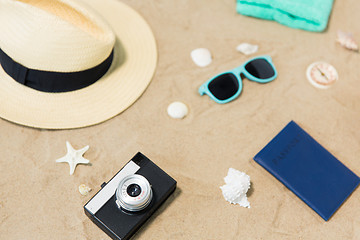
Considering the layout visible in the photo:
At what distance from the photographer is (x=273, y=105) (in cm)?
189

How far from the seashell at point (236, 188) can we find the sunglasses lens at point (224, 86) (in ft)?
1.30

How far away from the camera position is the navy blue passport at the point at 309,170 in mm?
1672

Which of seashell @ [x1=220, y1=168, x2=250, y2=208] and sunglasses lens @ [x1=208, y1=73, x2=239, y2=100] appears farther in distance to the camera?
sunglasses lens @ [x1=208, y1=73, x2=239, y2=100]

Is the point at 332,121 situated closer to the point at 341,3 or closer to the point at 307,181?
the point at 307,181

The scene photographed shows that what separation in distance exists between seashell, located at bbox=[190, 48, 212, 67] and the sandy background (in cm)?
3

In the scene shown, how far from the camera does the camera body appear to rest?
143 centimetres

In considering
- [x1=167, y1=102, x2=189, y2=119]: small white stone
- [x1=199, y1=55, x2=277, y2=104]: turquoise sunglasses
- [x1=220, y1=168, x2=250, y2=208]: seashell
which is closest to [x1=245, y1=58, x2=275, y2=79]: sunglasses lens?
[x1=199, y1=55, x2=277, y2=104]: turquoise sunglasses

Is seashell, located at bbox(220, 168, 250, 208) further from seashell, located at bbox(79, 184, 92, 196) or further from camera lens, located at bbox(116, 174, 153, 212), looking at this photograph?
seashell, located at bbox(79, 184, 92, 196)

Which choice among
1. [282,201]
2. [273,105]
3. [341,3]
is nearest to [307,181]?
[282,201]

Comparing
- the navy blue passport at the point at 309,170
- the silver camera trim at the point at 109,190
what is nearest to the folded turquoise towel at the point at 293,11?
the navy blue passport at the point at 309,170

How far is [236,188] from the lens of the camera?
5.25 ft

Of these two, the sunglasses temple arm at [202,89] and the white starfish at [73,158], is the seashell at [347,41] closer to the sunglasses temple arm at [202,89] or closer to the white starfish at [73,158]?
the sunglasses temple arm at [202,89]

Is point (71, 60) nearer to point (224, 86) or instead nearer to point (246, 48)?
point (224, 86)

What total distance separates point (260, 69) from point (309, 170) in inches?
21.5
